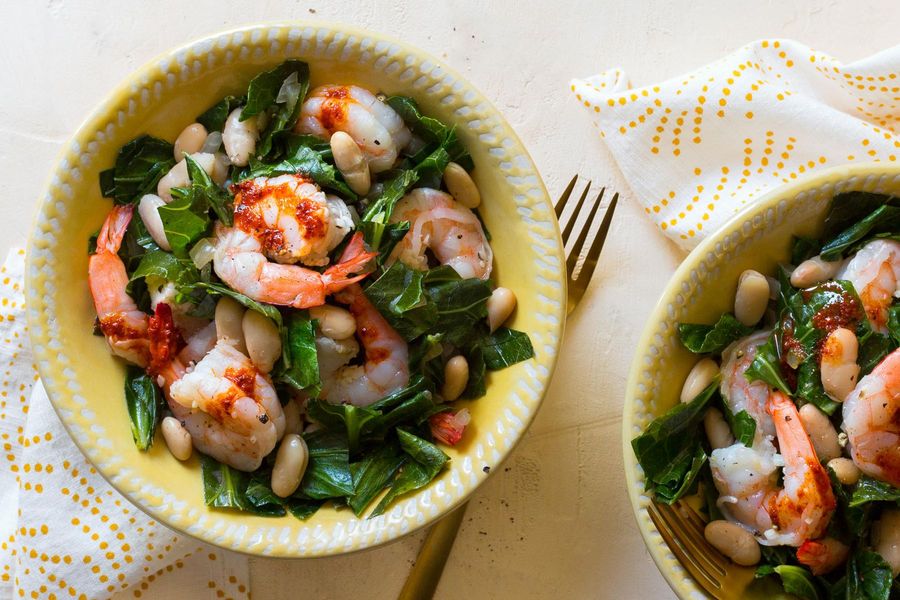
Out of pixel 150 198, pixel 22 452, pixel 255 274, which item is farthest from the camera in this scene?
pixel 22 452

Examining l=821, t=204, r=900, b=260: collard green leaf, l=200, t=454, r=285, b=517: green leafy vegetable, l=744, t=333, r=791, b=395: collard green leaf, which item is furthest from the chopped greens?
l=821, t=204, r=900, b=260: collard green leaf

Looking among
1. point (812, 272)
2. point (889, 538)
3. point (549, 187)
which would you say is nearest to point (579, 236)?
point (549, 187)

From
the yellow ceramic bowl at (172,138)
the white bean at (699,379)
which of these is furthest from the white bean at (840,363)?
the yellow ceramic bowl at (172,138)

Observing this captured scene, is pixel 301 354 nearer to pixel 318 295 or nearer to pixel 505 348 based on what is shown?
pixel 318 295

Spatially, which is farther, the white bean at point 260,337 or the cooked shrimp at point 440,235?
the cooked shrimp at point 440,235

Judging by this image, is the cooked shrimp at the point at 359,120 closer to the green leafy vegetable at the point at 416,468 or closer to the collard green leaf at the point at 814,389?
the green leafy vegetable at the point at 416,468

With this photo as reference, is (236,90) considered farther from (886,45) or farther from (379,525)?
(886,45)

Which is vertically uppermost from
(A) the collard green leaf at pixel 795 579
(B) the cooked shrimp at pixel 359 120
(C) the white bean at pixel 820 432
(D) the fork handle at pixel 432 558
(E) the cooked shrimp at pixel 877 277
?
(E) the cooked shrimp at pixel 877 277

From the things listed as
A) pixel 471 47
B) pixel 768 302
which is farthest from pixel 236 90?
pixel 768 302
